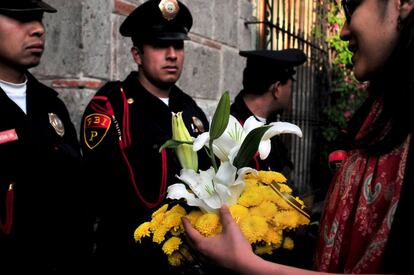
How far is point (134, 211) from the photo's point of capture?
276 cm

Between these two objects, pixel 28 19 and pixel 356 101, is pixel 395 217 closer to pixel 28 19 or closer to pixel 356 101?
pixel 28 19

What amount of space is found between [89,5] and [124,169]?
1.16m

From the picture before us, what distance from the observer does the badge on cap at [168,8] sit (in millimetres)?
3178

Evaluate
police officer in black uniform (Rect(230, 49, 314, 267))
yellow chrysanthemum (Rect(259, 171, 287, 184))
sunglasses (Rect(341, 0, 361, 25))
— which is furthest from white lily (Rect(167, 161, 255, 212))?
police officer in black uniform (Rect(230, 49, 314, 267))

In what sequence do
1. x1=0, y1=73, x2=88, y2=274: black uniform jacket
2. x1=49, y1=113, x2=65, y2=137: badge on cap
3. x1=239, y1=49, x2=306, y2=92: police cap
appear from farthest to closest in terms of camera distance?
1. x1=239, y1=49, x2=306, y2=92: police cap
2. x1=49, y1=113, x2=65, y2=137: badge on cap
3. x1=0, y1=73, x2=88, y2=274: black uniform jacket

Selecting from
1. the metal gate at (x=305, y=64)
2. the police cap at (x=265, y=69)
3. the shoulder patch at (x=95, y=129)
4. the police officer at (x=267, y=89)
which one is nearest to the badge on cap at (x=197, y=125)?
the police officer at (x=267, y=89)

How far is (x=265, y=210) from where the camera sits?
150cm

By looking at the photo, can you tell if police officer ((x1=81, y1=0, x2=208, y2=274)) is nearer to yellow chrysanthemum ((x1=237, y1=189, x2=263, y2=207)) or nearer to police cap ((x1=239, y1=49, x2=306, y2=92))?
police cap ((x1=239, y1=49, x2=306, y2=92))

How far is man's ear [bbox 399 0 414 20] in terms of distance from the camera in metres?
→ 1.23

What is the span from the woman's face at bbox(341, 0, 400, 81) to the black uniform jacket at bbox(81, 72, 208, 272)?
1.47 m

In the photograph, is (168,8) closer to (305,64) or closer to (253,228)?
(253,228)

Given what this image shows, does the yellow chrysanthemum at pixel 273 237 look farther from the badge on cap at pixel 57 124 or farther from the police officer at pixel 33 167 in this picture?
the badge on cap at pixel 57 124

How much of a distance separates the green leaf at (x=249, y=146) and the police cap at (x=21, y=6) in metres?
1.61

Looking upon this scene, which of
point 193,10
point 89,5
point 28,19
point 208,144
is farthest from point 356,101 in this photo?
point 208,144
